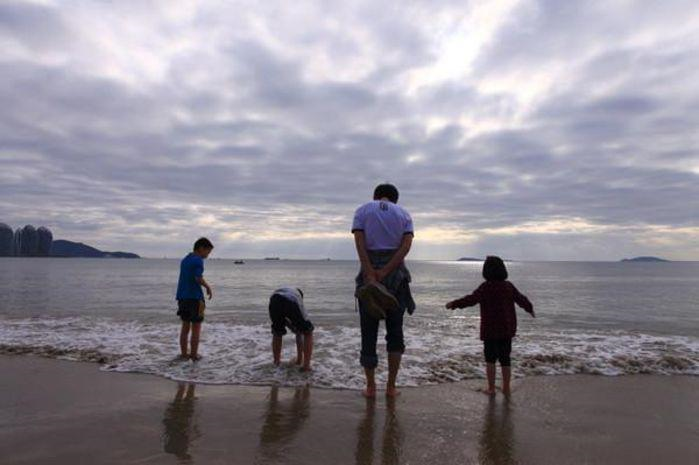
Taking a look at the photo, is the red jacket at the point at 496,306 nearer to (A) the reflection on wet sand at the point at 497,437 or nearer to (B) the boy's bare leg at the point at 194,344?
(A) the reflection on wet sand at the point at 497,437

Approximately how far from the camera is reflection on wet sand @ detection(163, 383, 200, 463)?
3857 mm

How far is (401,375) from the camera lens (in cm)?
681

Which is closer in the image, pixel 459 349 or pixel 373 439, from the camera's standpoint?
pixel 373 439

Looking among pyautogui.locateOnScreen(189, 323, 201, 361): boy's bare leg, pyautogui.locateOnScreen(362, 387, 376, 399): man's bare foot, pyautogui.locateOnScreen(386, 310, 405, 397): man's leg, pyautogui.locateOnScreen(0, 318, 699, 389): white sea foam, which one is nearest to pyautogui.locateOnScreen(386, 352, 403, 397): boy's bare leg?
pyautogui.locateOnScreen(386, 310, 405, 397): man's leg

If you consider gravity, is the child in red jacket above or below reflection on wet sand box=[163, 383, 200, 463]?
above

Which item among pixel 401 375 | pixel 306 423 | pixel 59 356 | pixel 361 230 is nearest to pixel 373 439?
pixel 306 423

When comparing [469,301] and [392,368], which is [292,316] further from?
[469,301]

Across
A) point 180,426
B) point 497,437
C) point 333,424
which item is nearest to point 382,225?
point 333,424

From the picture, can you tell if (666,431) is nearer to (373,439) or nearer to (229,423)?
(373,439)

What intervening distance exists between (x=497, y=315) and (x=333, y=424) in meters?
2.58

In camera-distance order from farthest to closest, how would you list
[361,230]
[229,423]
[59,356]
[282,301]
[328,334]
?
1. [328,334]
2. [59,356]
3. [282,301]
4. [361,230]
5. [229,423]

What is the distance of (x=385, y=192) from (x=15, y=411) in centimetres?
468

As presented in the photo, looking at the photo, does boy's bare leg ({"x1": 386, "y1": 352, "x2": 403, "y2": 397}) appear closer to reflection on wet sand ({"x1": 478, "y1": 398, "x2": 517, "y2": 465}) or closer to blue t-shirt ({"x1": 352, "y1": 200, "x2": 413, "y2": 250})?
Answer: reflection on wet sand ({"x1": 478, "y1": 398, "x2": 517, "y2": 465})

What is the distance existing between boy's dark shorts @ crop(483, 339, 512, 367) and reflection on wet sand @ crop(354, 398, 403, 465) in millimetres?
1544
